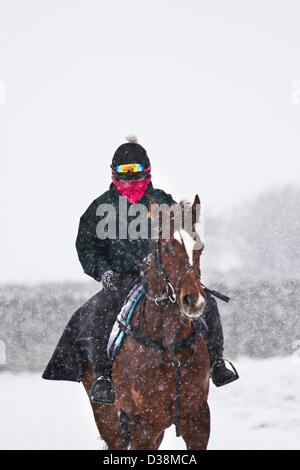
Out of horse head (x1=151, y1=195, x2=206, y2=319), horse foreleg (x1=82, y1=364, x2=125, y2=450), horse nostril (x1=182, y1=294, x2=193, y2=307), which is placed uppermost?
horse head (x1=151, y1=195, x2=206, y2=319)

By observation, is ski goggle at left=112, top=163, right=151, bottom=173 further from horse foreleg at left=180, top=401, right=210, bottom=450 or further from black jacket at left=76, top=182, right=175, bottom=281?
horse foreleg at left=180, top=401, right=210, bottom=450

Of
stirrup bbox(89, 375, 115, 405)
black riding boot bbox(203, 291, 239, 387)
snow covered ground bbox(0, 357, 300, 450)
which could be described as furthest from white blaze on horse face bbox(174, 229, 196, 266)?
snow covered ground bbox(0, 357, 300, 450)

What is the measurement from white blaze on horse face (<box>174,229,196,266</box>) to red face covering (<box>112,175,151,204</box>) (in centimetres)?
147

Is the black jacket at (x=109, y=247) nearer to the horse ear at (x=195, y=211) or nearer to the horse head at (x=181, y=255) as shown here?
the horse head at (x=181, y=255)

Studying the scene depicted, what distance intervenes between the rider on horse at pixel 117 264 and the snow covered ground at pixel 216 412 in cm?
153

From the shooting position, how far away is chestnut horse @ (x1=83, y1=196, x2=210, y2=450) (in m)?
5.16

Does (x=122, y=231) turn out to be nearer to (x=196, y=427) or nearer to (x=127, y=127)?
(x=196, y=427)

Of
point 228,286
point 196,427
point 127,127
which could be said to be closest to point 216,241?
point 228,286

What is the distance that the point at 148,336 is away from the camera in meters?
5.44

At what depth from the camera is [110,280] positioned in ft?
19.4

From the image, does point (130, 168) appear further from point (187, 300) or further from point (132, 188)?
point (187, 300)

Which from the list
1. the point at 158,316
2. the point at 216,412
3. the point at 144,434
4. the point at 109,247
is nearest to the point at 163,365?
→ the point at 158,316

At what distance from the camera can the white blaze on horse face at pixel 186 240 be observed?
191 inches

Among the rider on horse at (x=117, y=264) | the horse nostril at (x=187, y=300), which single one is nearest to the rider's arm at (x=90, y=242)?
the rider on horse at (x=117, y=264)
